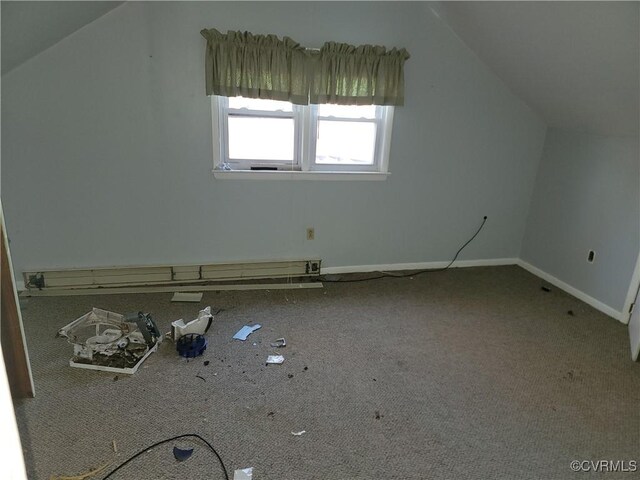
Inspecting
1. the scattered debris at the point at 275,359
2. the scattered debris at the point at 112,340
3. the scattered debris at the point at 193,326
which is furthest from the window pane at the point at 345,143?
the scattered debris at the point at 112,340

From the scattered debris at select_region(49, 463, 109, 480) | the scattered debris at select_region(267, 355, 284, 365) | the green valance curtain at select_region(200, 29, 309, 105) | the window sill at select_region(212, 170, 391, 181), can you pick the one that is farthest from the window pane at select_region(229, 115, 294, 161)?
the scattered debris at select_region(49, 463, 109, 480)

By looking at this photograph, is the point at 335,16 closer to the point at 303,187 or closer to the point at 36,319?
the point at 303,187

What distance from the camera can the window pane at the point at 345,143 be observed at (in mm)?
3234

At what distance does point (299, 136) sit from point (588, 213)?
7.77 feet

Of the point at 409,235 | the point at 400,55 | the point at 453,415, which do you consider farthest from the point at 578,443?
the point at 400,55

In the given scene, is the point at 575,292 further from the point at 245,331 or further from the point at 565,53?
the point at 245,331

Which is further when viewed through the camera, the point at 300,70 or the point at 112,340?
the point at 300,70

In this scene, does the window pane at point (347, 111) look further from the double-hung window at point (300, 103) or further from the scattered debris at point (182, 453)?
the scattered debris at point (182, 453)

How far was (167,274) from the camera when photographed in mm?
3160

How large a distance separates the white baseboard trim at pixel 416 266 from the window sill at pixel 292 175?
0.79 m

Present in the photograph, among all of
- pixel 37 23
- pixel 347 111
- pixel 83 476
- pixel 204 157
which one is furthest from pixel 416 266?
pixel 37 23

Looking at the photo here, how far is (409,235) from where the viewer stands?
3.62m

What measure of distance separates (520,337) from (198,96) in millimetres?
2764

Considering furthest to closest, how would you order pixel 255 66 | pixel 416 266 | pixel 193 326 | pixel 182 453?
pixel 416 266 < pixel 255 66 < pixel 193 326 < pixel 182 453
